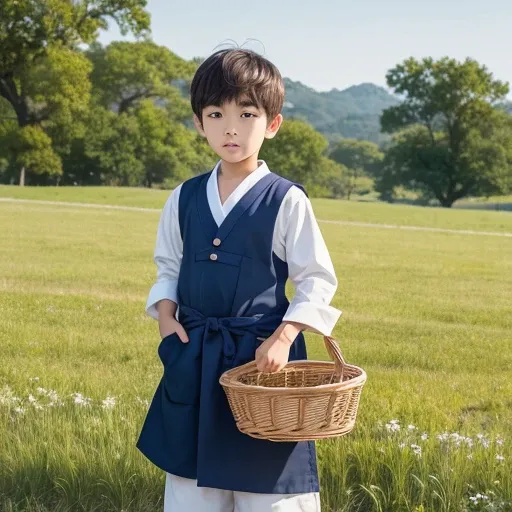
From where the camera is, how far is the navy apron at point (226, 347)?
8.20ft

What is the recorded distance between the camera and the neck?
2.61 metres

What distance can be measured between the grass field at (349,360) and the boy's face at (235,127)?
1.44 meters

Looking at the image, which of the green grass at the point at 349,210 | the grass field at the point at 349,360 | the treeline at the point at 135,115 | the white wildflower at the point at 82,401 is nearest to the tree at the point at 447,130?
the treeline at the point at 135,115

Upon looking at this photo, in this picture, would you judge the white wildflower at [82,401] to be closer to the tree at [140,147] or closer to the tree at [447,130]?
the tree at [140,147]

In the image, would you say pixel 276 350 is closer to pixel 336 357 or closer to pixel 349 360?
pixel 336 357

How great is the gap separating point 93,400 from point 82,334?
279 cm

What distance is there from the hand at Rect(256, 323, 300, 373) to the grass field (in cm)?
107

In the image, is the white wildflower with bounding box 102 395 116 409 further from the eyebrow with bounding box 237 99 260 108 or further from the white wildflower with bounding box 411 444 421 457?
the eyebrow with bounding box 237 99 260 108

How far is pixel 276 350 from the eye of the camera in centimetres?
240

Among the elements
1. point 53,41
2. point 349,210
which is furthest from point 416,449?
point 53,41

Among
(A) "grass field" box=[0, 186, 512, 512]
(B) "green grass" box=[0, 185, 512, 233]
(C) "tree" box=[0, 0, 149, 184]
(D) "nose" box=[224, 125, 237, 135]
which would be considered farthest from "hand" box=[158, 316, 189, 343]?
(C) "tree" box=[0, 0, 149, 184]

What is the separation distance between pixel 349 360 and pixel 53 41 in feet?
134

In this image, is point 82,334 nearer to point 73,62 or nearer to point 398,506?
point 398,506

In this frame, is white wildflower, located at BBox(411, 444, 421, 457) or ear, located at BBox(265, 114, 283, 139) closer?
ear, located at BBox(265, 114, 283, 139)
